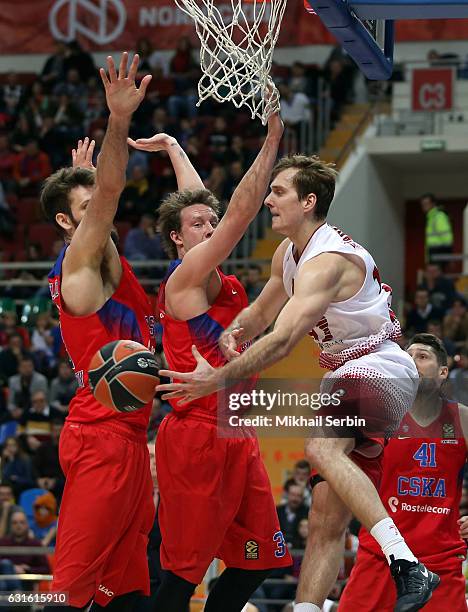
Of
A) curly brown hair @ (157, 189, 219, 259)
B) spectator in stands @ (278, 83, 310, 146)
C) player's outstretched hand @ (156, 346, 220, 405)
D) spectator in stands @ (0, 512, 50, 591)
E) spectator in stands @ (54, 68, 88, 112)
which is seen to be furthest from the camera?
spectator in stands @ (54, 68, 88, 112)

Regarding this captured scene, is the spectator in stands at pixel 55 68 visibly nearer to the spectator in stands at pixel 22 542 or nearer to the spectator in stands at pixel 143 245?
the spectator in stands at pixel 143 245

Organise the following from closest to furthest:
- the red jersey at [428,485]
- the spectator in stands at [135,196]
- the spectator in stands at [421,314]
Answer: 1. the red jersey at [428,485]
2. the spectator in stands at [421,314]
3. the spectator in stands at [135,196]

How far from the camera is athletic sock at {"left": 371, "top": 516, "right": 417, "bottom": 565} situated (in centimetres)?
507

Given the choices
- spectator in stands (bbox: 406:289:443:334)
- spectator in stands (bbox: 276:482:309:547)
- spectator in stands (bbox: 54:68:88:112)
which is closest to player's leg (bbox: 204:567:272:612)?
spectator in stands (bbox: 276:482:309:547)

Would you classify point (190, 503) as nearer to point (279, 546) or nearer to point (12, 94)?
point (279, 546)

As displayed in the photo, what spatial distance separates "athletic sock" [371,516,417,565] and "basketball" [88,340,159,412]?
118cm

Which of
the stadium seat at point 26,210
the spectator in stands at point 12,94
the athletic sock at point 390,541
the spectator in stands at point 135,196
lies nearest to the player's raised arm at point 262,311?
the athletic sock at point 390,541

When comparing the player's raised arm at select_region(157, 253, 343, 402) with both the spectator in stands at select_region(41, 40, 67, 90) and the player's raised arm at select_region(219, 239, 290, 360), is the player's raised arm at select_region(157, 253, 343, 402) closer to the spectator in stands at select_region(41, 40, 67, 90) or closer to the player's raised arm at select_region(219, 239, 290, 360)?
the player's raised arm at select_region(219, 239, 290, 360)

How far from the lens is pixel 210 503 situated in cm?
546

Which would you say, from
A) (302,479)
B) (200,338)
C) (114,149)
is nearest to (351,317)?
(200,338)

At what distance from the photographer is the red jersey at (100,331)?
17.8 ft

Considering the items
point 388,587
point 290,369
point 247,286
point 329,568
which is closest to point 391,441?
point 388,587

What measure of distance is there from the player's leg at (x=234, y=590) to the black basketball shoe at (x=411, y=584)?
0.78 metres

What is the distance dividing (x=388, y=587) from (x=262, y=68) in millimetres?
2771
